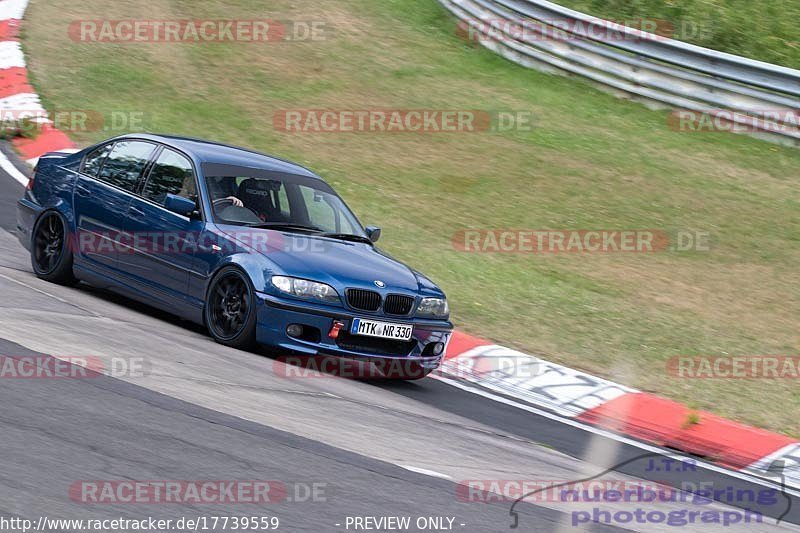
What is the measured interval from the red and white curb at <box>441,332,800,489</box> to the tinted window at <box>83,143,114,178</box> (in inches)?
135

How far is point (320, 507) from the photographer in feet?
16.9

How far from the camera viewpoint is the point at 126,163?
9.70m

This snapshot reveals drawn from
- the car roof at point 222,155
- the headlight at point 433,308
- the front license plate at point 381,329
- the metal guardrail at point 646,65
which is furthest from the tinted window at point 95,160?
the metal guardrail at point 646,65

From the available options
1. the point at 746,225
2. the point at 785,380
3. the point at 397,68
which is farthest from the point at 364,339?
the point at 397,68

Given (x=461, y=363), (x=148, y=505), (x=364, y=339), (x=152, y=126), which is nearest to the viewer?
(x=148, y=505)

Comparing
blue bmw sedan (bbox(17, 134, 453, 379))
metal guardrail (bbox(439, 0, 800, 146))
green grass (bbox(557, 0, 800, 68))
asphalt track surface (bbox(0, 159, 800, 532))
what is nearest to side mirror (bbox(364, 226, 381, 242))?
blue bmw sedan (bbox(17, 134, 453, 379))

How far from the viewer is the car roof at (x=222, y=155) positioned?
9.38 m

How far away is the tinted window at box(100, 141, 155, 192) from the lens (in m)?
9.55

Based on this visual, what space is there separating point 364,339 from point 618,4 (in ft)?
44.1

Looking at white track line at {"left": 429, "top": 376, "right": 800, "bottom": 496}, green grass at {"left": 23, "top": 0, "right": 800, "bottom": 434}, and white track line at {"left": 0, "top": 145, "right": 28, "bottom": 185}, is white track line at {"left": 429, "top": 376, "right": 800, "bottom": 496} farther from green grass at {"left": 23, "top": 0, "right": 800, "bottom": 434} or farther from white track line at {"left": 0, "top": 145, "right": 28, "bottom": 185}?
white track line at {"left": 0, "top": 145, "right": 28, "bottom": 185}

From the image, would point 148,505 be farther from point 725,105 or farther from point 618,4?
point 618,4

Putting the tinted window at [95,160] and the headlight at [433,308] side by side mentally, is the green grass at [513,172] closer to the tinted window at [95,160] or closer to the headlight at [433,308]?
the headlight at [433,308]

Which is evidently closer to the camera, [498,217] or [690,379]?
[690,379]

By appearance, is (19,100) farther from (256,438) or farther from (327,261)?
(256,438)
